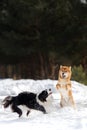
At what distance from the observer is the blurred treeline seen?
25.3 metres

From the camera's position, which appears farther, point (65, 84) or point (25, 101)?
point (65, 84)

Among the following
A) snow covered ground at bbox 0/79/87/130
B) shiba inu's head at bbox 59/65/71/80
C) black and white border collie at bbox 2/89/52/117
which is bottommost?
snow covered ground at bbox 0/79/87/130

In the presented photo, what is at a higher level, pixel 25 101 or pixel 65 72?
pixel 65 72

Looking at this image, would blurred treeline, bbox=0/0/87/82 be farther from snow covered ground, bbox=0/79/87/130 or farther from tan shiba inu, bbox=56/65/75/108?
tan shiba inu, bbox=56/65/75/108

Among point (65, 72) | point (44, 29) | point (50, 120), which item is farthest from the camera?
point (44, 29)

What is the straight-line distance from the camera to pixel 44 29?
26.0m

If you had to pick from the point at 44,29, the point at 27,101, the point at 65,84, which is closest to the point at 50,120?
the point at 27,101

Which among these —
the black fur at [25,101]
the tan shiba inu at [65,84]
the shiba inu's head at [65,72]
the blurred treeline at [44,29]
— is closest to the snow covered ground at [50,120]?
the black fur at [25,101]

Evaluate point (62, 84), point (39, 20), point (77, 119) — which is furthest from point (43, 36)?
point (77, 119)

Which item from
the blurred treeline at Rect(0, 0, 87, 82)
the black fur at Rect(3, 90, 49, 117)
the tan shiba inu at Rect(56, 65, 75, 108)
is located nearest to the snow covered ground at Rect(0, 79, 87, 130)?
the black fur at Rect(3, 90, 49, 117)

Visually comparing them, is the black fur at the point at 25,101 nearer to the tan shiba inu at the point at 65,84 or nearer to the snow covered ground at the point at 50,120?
the snow covered ground at the point at 50,120

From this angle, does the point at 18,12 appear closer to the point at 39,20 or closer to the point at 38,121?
the point at 39,20

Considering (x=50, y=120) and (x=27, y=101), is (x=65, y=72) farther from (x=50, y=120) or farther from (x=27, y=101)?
(x=50, y=120)

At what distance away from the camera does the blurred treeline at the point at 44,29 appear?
25.3 m
